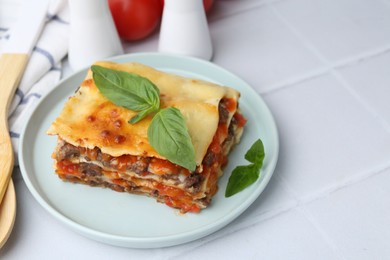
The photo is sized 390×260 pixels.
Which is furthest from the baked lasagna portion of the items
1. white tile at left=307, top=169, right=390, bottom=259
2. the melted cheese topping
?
white tile at left=307, top=169, right=390, bottom=259

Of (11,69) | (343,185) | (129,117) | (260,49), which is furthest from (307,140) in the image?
(11,69)

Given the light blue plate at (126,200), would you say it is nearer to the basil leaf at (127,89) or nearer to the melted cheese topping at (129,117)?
the melted cheese topping at (129,117)

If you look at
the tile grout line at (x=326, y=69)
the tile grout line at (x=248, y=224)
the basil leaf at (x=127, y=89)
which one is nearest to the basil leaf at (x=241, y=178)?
the tile grout line at (x=248, y=224)

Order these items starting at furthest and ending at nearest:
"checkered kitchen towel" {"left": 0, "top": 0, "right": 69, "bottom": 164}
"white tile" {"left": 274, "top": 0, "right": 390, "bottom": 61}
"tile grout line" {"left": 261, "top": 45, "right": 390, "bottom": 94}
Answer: "white tile" {"left": 274, "top": 0, "right": 390, "bottom": 61}
"tile grout line" {"left": 261, "top": 45, "right": 390, "bottom": 94}
"checkered kitchen towel" {"left": 0, "top": 0, "right": 69, "bottom": 164}

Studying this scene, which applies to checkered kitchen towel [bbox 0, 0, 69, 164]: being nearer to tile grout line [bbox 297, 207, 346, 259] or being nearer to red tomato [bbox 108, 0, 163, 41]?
red tomato [bbox 108, 0, 163, 41]

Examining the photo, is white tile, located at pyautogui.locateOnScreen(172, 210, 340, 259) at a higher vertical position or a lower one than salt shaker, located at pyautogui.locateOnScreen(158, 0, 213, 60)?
lower

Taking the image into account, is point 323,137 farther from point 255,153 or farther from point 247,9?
point 247,9

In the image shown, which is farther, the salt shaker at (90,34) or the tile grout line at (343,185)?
the salt shaker at (90,34)
